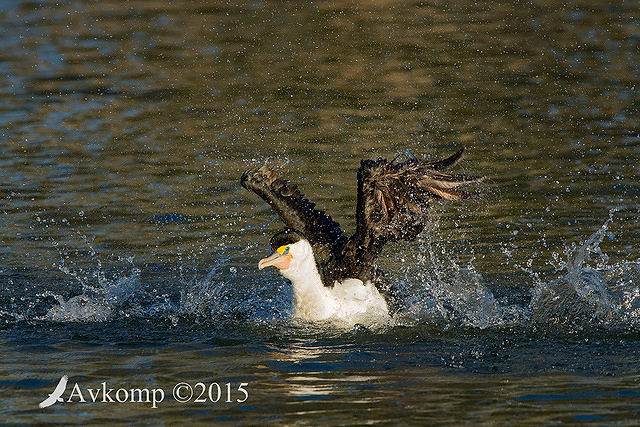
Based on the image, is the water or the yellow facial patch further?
the yellow facial patch

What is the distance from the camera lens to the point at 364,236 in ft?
26.8

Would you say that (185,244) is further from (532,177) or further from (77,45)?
(77,45)

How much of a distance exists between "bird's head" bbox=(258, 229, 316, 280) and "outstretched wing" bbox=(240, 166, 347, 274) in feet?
1.68

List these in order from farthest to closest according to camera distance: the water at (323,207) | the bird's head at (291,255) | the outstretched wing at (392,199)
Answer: the bird's head at (291,255)
the outstretched wing at (392,199)
the water at (323,207)

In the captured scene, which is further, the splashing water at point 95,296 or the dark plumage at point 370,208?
the splashing water at point 95,296

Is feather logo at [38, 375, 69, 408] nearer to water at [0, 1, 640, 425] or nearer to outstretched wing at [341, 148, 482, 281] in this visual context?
water at [0, 1, 640, 425]

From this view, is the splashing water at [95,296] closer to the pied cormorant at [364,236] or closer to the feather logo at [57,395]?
the feather logo at [57,395]

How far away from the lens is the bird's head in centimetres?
804

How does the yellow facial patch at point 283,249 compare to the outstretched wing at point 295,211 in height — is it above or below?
below

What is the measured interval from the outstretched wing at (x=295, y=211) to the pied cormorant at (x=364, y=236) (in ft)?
0.04

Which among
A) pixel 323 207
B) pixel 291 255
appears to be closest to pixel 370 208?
pixel 291 255

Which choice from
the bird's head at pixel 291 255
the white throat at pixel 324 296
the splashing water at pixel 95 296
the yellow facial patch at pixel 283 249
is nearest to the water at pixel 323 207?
the splashing water at pixel 95 296

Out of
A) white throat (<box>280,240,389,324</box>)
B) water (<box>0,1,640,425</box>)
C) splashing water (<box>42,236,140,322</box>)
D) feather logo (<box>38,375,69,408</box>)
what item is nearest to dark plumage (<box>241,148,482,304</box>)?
white throat (<box>280,240,389,324</box>)

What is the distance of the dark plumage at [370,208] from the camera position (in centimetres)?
784
